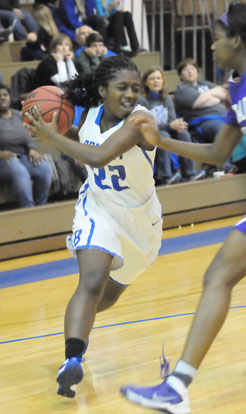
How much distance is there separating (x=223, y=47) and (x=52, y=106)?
1.14 meters

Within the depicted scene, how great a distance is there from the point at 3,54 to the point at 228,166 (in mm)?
3571

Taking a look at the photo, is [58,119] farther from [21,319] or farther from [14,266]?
[14,266]

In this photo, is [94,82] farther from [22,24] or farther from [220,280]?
[22,24]

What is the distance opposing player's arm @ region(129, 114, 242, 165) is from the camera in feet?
10.5

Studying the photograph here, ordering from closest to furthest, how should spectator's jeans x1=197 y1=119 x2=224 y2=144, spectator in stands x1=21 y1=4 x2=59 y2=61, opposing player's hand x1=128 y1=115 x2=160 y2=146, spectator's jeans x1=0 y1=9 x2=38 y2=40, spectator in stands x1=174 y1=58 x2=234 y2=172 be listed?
opposing player's hand x1=128 y1=115 x2=160 y2=146 < spectator's jeans x1=197 y1=119 x2=224 y2=144 < spectator in stands x1=174 y1=58 x2=234 y2=172 < spectator in stands x1=21 y1=4 x2=59 y2=61 < spectator's jeans x1=0 y1=9 x2=38 y2=40

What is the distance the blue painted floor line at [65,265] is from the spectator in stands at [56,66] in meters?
2.28

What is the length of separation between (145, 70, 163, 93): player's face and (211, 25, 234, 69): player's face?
5.61 metres

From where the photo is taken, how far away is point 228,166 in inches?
363

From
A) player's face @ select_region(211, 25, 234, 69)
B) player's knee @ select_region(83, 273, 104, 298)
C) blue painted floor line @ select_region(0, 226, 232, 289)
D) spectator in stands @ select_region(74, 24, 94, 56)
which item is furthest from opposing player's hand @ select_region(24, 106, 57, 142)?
spectator in stands @ select_region(74, 24, 94, 56)

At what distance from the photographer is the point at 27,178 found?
7.63 m

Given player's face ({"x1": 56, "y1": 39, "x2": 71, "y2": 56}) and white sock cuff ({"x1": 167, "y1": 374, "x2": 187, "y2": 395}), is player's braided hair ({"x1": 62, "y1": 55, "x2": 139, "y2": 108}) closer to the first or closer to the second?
white sock cuff ({"x1": 167, "y1": 374, "x2": 187, "y2": 395})

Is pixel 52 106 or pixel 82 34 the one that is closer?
pixel 52 106

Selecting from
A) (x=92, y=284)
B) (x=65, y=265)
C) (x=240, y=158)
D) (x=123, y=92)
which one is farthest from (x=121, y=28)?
(x=92, y=284)

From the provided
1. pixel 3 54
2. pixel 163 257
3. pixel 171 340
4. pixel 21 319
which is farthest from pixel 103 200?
pixel 3 54
